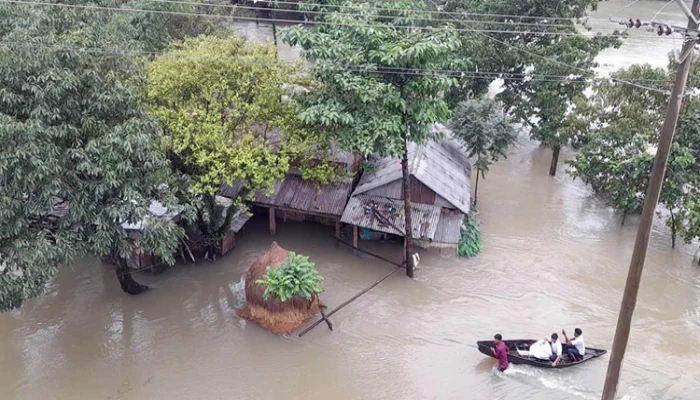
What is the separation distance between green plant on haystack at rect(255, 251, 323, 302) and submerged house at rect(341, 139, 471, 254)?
3.29m

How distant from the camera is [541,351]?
1287 centimetres

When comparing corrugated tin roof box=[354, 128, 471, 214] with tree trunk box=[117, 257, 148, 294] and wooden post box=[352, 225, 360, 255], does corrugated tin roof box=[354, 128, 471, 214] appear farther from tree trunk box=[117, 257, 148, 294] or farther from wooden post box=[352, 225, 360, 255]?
tree trunk box=[117, 257, 148, 294]

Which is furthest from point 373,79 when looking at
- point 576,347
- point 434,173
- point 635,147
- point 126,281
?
point 635,147

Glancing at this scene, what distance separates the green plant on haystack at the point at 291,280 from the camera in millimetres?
13320

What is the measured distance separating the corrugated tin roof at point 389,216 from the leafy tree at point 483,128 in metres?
3.56

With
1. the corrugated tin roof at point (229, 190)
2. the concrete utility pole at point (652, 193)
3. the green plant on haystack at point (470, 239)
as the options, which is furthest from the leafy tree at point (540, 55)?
the concrete utility pole at point (652, 193)

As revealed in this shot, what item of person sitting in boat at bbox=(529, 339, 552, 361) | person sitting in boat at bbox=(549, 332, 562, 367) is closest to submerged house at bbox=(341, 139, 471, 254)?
person sitting in boat at bbox=(529, 339, 552, 361)

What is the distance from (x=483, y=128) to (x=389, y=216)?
485cm

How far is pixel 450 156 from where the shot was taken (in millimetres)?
Answer: 20297

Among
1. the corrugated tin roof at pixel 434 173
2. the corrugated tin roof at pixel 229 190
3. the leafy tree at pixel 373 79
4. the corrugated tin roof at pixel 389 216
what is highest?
the leafy tree at pixel 373 79

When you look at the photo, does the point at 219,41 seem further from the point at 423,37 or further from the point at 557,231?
the point at 557,231

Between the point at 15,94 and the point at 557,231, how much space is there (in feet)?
52.5

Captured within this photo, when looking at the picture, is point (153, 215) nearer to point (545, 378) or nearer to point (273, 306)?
point (273, 306)

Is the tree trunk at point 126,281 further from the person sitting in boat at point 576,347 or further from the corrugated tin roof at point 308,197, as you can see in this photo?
the person sitting in boat at point 576,347
